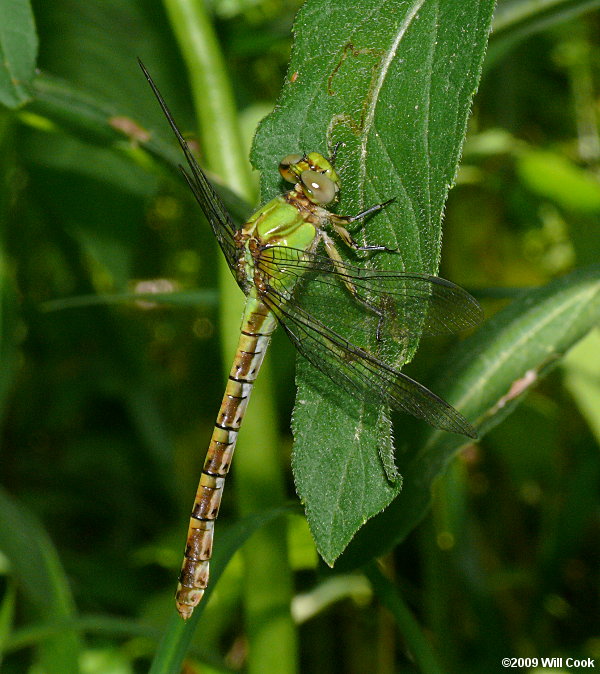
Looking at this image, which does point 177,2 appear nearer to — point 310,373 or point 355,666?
point 310,373

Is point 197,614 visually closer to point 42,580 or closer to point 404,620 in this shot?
point 404,620

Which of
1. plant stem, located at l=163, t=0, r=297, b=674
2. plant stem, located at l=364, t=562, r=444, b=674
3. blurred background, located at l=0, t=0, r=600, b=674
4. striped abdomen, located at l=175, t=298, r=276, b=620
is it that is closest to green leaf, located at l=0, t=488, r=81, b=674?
blurred background, located at l=0, t=0, r=600, b=674

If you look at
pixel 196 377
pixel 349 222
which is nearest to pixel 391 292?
pixel 349 222

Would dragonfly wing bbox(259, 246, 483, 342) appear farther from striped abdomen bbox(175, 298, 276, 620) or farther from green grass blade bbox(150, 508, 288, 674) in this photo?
green grass blade bbox(150, 508, 288, 674)

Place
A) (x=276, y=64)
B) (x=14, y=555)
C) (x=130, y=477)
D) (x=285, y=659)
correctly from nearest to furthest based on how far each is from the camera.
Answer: (x=285, y=659), (x=14, y=555), (x=276, y=64), (x=130, y=477)

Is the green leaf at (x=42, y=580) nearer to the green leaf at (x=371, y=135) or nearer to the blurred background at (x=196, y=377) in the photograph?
the blurred background at (x=196, y=377)

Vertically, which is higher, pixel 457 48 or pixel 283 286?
pixel 457 48

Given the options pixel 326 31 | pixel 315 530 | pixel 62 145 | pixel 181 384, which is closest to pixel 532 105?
pixel 181 384
